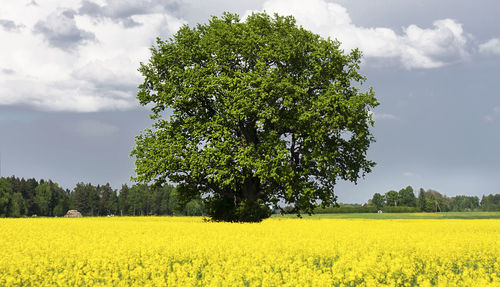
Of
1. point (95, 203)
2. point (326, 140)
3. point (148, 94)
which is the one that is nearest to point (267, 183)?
point (326, 140)

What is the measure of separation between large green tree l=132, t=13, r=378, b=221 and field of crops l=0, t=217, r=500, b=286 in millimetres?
10827

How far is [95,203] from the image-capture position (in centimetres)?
19200

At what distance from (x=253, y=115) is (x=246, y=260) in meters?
19.9

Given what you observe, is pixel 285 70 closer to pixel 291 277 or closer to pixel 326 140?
pixel 326 140

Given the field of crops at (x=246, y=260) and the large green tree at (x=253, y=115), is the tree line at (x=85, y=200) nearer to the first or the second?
the large green tree at (x=253, y=115)

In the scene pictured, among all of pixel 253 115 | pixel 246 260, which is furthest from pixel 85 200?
pixel 246 260

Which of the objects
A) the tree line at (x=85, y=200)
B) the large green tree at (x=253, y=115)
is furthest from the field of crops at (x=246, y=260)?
the tree line at (x=85, y=200)

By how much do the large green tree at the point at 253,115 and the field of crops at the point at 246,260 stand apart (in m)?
10.8

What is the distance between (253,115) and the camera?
33.0 meters

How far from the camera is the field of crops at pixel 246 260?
11664 millimetres

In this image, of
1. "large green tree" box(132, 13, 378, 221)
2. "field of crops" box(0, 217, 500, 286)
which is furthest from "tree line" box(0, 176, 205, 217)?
"field of crops" box(0, 217, 500, 286)

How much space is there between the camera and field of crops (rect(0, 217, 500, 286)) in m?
11.7

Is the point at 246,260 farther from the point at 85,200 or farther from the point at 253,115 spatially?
the point at 85,200

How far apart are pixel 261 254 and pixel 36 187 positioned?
192m
